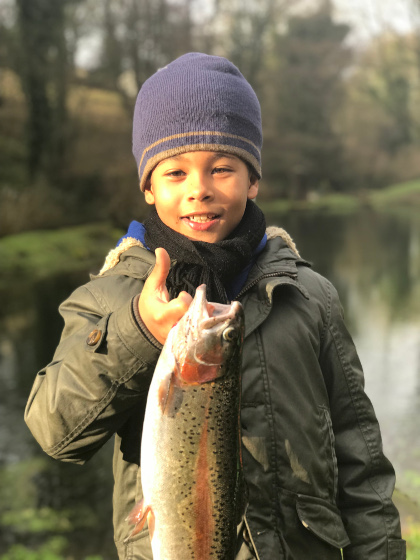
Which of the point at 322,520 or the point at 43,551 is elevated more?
the point at 322,520

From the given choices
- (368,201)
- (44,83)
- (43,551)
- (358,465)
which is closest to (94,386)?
(358,465)

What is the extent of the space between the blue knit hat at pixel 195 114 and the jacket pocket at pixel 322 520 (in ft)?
3.94

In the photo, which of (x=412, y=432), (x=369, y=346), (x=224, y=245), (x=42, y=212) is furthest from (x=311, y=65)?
(x=224, y=245)

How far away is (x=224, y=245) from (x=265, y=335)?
0.33m

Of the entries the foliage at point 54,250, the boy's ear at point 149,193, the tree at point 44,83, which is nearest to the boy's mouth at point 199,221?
the boy's ear at point 149,193

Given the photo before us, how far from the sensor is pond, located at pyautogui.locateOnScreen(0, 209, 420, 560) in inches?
255

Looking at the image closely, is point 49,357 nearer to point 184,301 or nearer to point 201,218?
point 201,218

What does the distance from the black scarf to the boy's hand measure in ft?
1.17

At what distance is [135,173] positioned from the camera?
1973 cm

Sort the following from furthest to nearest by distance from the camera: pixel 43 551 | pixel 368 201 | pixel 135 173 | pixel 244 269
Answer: pixel 368 201 → pixel 135 173 → pixel 43 551 → pixel 244 269

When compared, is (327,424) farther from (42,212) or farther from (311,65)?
(311,65)

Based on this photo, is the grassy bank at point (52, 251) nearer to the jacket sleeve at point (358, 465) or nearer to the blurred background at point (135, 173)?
the blurred background at point (135, 173)

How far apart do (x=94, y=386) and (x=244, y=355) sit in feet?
1.70

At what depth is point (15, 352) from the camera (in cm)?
1084
